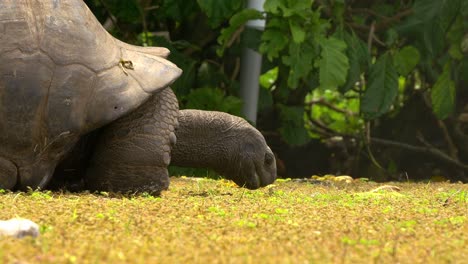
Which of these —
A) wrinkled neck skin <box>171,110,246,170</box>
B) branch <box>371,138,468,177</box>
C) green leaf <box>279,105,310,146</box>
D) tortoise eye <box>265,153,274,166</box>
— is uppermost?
wrinkled neck skin <box>171,110,246,170</box>

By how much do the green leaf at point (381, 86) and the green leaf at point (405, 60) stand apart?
0.15 feet

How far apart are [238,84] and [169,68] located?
2.62 metres

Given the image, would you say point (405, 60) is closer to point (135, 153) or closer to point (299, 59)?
point (299, 59)

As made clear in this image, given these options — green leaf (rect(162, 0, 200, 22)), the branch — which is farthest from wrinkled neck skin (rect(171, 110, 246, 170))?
the branch

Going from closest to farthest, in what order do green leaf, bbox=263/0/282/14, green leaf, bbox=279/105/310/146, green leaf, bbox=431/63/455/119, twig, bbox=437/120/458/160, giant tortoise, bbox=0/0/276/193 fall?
giant tortoise, bbox=0/0/276/193 < green leaf, bbox=263/0/282/14 < green leaf, bbox=431/63/455/119 < green leaf, bbox=279/105/310/146 < twig, bbox=437/120/458/160

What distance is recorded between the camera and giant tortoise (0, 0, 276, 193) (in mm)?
3908

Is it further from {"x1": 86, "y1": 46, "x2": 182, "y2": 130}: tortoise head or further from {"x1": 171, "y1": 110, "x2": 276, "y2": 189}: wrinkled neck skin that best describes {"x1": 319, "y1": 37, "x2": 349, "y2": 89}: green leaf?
{"x1": 86, "y1": 46, "x2": 182, "y2": 130}: tortoise head

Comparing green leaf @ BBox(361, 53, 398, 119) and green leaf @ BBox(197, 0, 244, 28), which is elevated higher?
green leaf @ BBox(197, 0, 244, 28)

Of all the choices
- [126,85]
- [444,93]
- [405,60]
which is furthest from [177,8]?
[126,85]

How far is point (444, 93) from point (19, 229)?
4641 mm

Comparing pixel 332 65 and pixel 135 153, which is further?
pixel 332 65

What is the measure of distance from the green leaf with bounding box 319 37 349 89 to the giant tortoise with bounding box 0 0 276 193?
169cm

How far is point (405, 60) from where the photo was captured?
6535 millimetres

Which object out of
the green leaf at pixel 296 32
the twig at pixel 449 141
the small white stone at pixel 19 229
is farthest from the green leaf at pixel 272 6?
the small white stone at pixel 19 229
